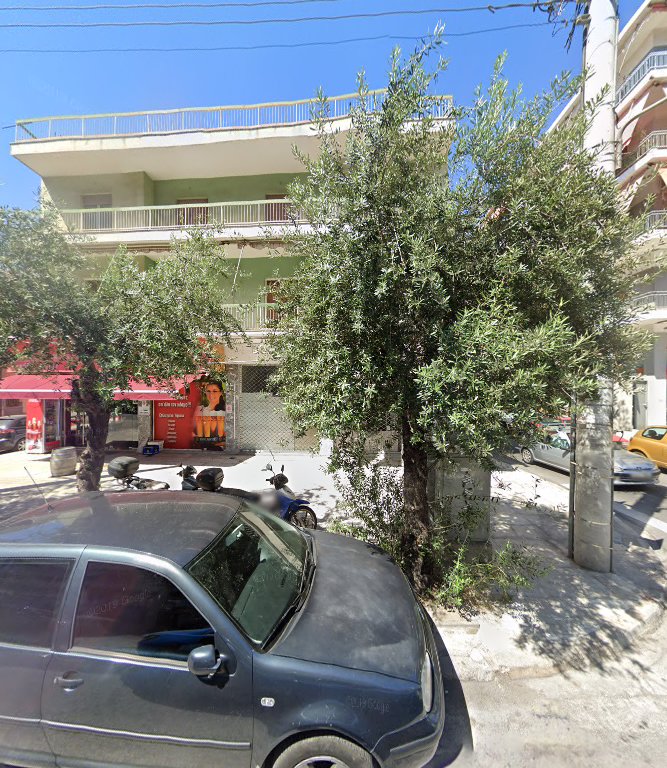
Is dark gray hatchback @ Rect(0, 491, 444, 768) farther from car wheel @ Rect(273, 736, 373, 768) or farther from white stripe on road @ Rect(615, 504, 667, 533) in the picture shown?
white stripe on road @ Rect(615, 504, 667, 533)

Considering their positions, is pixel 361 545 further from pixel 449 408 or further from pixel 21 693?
pixel 21 693

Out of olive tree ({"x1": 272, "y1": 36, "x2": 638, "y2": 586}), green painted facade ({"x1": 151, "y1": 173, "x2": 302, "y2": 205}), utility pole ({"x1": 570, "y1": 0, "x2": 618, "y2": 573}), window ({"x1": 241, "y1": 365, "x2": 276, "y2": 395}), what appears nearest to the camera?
olive tree ({"x1": 272, "y1": 36, "x2": 638, "y2": 586})

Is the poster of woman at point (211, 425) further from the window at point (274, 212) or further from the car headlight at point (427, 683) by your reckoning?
the car headlight at point (427, 683)

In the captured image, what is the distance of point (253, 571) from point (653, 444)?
1269 centimetres

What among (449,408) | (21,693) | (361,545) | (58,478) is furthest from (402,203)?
(58,478)

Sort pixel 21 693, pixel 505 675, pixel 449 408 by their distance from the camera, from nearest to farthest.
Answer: pixel 21 693 → pixel 449 408 → pixel 505 675

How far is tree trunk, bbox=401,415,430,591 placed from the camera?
382 cm

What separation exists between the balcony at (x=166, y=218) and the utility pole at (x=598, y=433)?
8622mm

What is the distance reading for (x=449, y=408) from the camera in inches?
106

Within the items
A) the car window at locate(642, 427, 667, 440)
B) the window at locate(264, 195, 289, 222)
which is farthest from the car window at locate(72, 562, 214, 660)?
the car window at locate(642, 427, 667, 440)

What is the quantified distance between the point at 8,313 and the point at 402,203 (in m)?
4.74

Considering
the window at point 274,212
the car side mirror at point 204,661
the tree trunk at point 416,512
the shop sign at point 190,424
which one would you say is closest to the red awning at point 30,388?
the shop sign at point 190,424

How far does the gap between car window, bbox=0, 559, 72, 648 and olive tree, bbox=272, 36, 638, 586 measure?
2001 millimetres

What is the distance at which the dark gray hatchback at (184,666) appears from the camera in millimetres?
1867
